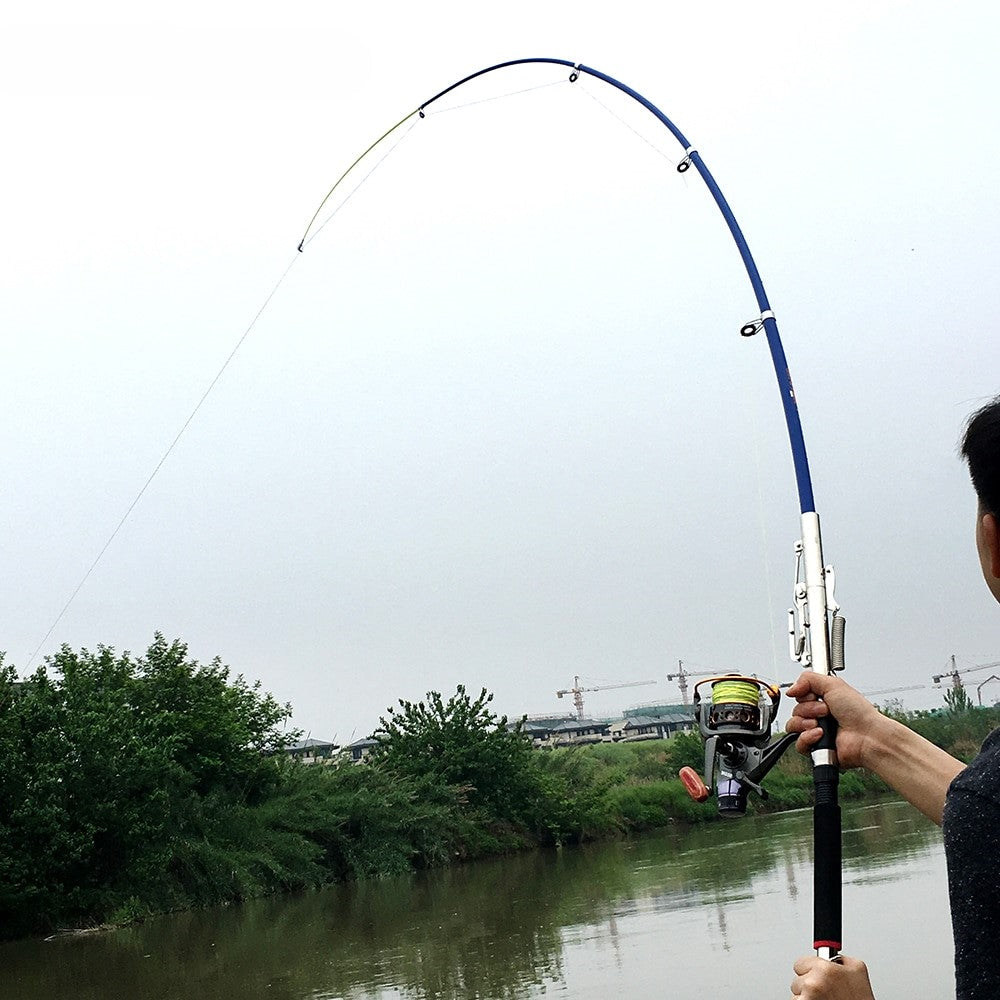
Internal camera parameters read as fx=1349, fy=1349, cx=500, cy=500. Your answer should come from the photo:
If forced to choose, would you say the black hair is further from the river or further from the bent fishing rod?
the river

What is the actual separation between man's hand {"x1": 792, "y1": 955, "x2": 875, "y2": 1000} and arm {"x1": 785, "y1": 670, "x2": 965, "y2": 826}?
0.77 feet

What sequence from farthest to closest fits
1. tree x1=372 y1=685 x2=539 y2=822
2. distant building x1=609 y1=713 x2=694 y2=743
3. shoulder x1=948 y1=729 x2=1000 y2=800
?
distant building x1=609 y1=713 x2=694 y2=743
tree x1=372 y1=685 x2=539 y2=822
shoulder x1=948 y1=729 x2=1000 y2=800

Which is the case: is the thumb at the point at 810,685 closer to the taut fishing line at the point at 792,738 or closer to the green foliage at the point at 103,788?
the taut fishing line at the point at 792,738

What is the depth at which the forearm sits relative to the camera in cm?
191

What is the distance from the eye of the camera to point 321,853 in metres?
29.0

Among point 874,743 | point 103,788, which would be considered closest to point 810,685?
point 874,743

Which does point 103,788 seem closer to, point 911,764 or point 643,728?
point 911,764

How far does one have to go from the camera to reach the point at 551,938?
1499cm

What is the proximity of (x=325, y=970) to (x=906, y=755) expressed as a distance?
44.4 ft

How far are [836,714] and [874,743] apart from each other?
95mm

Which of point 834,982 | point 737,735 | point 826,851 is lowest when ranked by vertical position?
point 834,982

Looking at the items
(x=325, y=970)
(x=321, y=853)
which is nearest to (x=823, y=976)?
(x=325, y=970)

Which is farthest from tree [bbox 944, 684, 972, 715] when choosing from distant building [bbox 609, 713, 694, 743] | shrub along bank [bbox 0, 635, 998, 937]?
distant building [bbox 609, 713, 694, 743]

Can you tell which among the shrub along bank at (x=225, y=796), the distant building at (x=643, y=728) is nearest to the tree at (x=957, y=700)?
the shrub along bank at (x=225, y=796)
